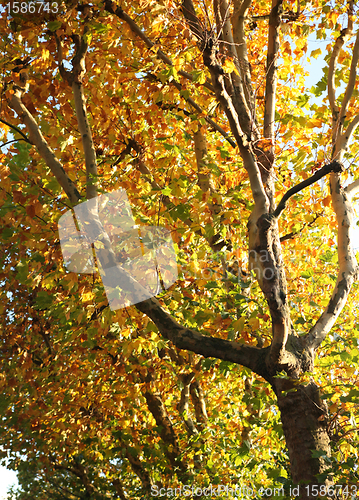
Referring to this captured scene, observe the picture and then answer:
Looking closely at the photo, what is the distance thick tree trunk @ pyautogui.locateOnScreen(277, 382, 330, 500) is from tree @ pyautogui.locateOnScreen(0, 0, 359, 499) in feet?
0.05

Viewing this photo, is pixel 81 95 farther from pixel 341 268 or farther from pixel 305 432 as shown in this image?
pixel 305 432

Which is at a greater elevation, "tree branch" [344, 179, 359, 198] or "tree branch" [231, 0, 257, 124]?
"tree branch" [231, 0, 257, 124]

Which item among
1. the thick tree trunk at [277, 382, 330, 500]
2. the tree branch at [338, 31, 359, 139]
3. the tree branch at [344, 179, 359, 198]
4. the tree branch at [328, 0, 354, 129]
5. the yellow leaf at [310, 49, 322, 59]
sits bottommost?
the thick tree trunk at [277, 382, 330, 500]

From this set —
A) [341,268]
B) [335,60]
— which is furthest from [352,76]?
[341,268]

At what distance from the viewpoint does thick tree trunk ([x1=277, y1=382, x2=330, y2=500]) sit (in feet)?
9.21

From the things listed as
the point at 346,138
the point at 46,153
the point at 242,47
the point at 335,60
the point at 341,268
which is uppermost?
the point at 242,47

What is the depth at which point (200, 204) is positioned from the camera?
422 cm

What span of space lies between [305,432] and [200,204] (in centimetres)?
247

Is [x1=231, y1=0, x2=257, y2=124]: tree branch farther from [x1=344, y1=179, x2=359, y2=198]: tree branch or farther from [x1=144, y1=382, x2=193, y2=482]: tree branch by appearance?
[x1=144, y1=382, x2=193, y2=482]: tree branch

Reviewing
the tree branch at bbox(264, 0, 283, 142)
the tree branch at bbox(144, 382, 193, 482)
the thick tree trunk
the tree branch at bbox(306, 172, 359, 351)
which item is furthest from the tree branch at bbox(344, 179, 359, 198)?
the tree branch at bbox(144, 382, 193, 482)

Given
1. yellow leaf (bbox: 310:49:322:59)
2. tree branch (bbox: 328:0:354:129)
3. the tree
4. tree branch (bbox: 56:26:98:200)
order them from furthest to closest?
yellow leaf (bbox: 310:49:322:59), tree branch (bbox: 328:0:354:129), tree branch (bbox: 56:26:98:200), the tree

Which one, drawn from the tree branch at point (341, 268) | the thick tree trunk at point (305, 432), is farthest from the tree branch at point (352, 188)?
the thick tree trunk at point (305, 432)

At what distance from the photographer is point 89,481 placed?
36.7ft

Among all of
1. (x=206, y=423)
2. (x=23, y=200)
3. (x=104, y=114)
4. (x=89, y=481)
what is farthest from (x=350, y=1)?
(x=89, y=481)
